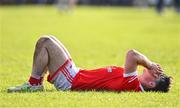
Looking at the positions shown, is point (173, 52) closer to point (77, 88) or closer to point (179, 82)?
point (179, 82)

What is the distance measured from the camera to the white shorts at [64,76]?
11297mm

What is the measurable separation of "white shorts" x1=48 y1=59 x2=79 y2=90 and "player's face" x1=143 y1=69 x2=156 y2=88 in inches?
45.6

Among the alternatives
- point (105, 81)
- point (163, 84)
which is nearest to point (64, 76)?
point (105, 81)

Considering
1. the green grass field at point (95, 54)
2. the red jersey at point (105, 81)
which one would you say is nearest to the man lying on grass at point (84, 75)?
the red jersey at point (105, 81)

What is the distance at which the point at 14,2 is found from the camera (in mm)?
78875

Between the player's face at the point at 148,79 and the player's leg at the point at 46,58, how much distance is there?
54.3 inches

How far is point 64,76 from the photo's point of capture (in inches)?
444

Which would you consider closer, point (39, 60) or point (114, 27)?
point (39, 60)

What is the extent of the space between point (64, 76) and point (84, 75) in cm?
34

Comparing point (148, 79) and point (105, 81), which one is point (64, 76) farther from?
point (148, 79)

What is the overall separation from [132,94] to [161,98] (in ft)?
1.73

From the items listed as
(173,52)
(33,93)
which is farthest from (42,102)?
(173,52)

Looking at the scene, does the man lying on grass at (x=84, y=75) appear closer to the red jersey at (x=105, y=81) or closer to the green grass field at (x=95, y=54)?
the red jersey at (x=105, y=81)

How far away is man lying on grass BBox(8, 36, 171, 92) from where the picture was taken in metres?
11.1
